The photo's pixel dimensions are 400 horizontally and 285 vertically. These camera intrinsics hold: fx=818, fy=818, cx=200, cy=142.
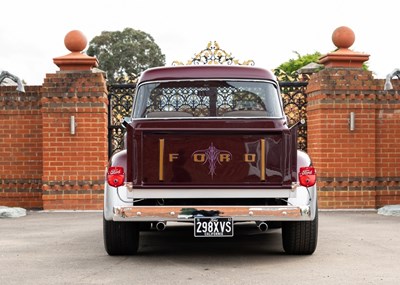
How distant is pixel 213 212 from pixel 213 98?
1.71 m

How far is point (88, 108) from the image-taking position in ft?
48.6

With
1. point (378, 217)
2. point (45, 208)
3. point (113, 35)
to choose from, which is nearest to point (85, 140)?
point (45, 208)

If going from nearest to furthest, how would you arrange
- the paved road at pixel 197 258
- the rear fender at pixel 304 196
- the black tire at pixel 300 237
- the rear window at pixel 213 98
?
the paved road at pixel 197 258
the rear fender at pixel 304 196
the black tire at pixel 300 237
the rear window at pixel 213 98

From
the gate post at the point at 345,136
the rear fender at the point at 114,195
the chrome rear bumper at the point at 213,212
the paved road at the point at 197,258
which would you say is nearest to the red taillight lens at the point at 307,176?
the chrome rear bumper at the point at 213,212

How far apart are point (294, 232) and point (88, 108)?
7.30 m

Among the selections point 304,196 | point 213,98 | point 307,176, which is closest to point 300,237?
point 304,196

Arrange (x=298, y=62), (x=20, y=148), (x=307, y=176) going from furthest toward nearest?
(x=298, y=62) → (x=20, y=148) → (x=307, y=176)

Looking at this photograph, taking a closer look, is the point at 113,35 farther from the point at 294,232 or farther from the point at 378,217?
the point at 294,232

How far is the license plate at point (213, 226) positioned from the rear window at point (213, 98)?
1.30 m

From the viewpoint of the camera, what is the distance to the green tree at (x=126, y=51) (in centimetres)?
6831

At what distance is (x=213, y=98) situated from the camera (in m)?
9.03

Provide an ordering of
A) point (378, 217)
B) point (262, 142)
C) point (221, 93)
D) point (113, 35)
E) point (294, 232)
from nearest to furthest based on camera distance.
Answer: point (262, 142) < point (294, 232) < point (221, 93) < point (378, 217) < point (113, 35)

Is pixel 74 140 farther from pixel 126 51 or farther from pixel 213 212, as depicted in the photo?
pixel 126 51

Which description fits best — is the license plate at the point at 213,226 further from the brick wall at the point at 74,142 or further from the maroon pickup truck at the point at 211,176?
the brick wall at the point at 74,142
